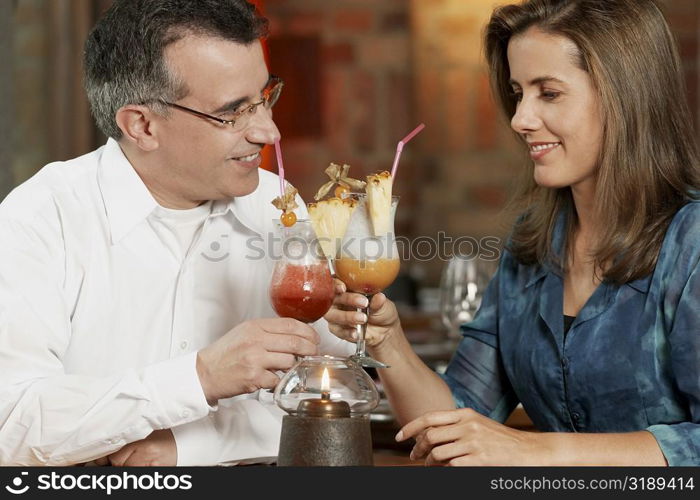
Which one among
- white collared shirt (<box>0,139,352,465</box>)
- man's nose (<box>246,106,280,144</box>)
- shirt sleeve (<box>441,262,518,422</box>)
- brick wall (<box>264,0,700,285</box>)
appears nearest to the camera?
white collared shirt (<box>0,139,352,465</box>)

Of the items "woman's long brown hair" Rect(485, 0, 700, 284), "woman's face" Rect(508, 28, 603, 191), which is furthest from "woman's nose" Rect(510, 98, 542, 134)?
"woman's long brown hair" Rect(485, 0, 700, 284)

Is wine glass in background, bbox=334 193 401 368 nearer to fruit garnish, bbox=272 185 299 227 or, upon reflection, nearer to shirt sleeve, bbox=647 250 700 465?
fruit garnish, bbox=272 185 299 227

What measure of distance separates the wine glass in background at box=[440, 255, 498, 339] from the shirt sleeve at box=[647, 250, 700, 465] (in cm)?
107

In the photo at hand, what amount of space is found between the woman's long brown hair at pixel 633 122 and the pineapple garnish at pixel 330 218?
55cm

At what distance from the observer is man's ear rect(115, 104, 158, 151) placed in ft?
6.98

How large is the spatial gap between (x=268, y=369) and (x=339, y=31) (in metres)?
3.92

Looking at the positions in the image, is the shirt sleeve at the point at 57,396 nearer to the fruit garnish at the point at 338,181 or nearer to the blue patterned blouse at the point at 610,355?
the fruit garnish at the point at 338,181

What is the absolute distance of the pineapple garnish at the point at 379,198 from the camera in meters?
1.74

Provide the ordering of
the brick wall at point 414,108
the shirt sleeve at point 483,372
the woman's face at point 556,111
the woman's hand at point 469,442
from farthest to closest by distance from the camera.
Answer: the brick wall at point 414,108 → the shirt sleeve at point 483,372 → the woman's face at point 556,111 → the woman's hand at point 469,442

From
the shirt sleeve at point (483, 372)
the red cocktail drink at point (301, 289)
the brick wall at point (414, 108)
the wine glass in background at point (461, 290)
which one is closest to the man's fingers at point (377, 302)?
the red cocktail drink at point (301, 289)

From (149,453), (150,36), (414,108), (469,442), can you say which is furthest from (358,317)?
(414,108)

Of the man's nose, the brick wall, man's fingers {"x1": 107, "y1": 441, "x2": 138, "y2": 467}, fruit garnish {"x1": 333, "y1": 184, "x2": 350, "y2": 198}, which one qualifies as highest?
the brick wall

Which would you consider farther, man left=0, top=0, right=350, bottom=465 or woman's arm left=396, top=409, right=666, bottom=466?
man left=0, top=0, right=350, bottom=465

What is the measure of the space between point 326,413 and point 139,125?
3.02ft
